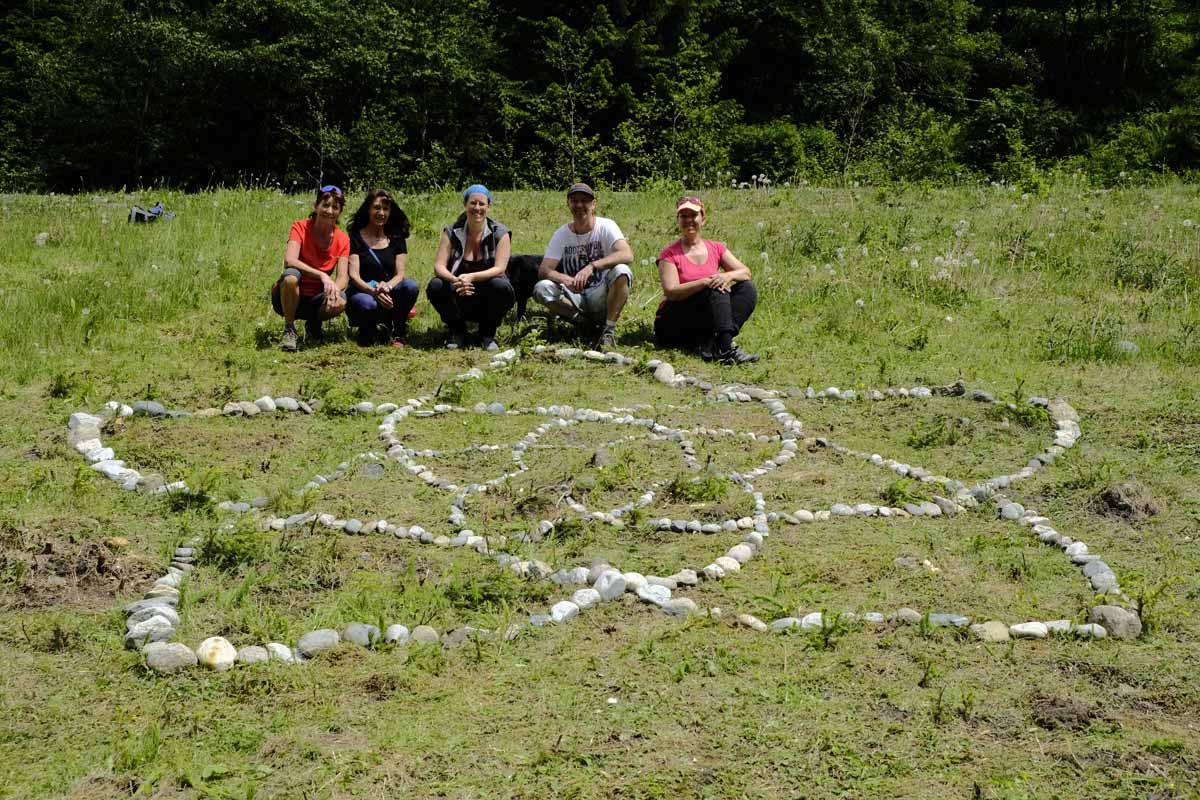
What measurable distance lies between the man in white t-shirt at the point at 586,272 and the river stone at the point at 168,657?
5891 mm

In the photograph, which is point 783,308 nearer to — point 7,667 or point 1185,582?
point 1185,582

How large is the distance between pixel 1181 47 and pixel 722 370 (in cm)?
2292

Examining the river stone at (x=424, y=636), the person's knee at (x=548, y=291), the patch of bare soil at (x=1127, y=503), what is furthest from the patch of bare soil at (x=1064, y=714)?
the person's knee at (x=548, y=291)

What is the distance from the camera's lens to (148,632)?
480 centimetres

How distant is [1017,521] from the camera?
6.33m

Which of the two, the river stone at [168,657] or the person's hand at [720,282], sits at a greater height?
the person's hand at [720,282]

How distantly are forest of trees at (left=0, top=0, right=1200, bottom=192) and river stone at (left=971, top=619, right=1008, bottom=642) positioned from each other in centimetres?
2019

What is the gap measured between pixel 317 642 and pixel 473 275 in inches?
218

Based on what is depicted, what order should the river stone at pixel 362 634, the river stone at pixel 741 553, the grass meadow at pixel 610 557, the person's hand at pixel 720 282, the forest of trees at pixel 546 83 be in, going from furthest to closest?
the forest of trees at pixel 546 83 < the person's hand at pixel 720 282 < the river stone at pixel 741 553 < the river stone at pixel 362 634 < the grass meadow at pixel 610 557

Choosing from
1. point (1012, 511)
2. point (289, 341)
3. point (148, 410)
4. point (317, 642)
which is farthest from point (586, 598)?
point (289, 341)

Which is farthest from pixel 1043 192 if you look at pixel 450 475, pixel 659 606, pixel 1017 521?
pixel 659 606

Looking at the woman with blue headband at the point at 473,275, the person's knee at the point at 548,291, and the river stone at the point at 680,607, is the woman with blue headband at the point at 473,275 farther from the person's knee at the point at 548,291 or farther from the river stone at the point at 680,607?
the river stone at the point at 680,607

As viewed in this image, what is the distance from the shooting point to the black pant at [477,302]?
1005 centimetres

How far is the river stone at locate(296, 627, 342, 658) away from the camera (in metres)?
4.79
